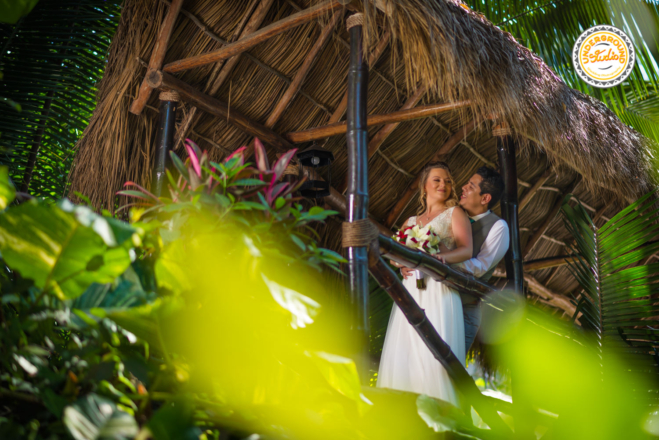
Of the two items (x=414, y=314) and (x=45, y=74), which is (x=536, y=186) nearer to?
(x=414, y=314)

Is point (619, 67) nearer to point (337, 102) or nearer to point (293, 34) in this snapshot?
point (337, 102)

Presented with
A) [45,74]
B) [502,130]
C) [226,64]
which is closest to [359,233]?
[45,74]

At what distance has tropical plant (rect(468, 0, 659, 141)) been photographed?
4.01 meters

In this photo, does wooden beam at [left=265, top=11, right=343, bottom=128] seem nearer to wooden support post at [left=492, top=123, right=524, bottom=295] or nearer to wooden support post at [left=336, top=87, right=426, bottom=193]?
wooden support post at [left=336, top=87, right=426, bottom=193]

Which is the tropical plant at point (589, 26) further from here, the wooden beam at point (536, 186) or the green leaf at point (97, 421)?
the green leaf at point (97, 421)

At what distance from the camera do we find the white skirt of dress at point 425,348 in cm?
237

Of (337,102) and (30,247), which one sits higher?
(337,102)

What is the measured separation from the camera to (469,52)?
7.73 ft

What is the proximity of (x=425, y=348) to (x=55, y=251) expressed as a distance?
7.27ft

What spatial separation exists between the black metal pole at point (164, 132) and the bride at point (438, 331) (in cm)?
143

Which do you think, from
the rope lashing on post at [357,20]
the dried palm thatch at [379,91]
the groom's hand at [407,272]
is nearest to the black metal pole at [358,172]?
the rope lashing on post at [357,20]

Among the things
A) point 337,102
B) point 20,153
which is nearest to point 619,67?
point 337,102

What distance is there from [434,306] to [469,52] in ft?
3.98

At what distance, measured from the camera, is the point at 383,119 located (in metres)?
3.15
